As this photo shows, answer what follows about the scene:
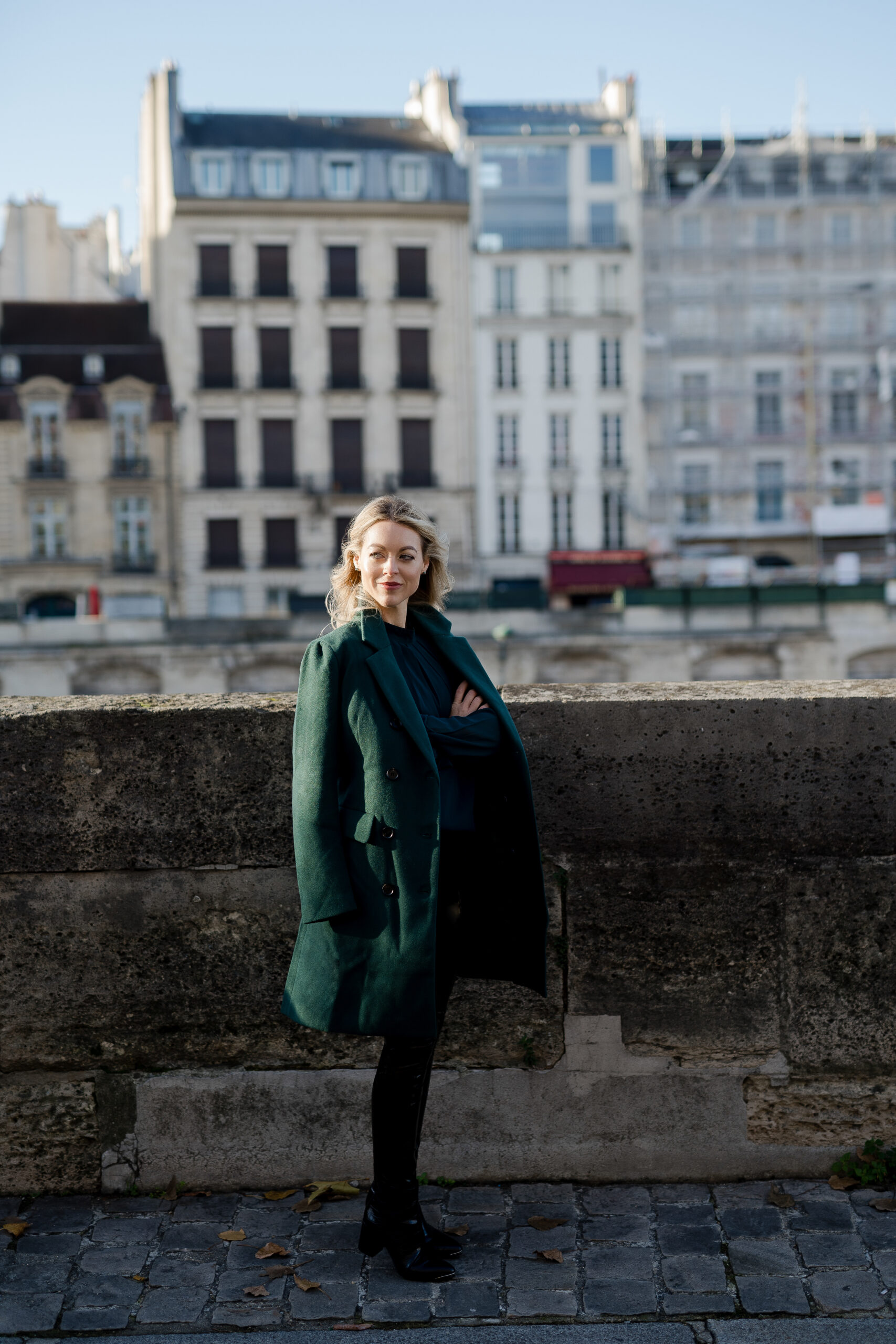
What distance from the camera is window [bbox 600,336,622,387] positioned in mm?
43094

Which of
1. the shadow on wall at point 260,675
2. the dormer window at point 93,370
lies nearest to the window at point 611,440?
the shadow on wall at point 260,675

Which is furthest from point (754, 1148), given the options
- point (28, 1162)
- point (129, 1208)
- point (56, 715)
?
point (56, 715)

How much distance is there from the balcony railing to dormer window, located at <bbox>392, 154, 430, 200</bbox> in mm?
14503

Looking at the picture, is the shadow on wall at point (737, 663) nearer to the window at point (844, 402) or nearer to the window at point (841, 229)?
the window at point (844, 402)

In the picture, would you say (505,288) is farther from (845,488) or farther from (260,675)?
(260,675)

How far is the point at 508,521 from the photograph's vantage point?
42.2 m

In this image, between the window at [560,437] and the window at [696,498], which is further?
the window at [696,498]

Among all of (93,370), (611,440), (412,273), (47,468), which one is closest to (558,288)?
(412,273)

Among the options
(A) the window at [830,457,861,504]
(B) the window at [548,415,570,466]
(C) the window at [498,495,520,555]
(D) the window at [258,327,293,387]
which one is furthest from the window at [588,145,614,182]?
(A) the window at [830,457,861,504]

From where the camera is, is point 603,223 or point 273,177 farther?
point 603,223

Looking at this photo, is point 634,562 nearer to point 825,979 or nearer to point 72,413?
point 72,413

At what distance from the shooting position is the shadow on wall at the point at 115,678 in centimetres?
3117

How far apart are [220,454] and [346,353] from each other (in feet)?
18.1

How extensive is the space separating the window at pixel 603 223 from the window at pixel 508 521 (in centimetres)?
967
